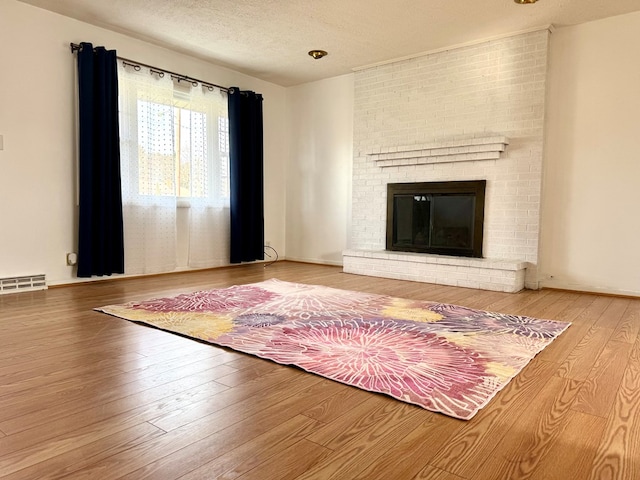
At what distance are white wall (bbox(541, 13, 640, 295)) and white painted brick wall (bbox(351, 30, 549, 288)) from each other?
17cm

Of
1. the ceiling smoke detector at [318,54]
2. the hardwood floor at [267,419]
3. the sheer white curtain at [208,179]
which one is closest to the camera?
the hardwood floor at [267,419]

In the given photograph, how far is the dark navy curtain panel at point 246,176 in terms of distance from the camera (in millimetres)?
5539

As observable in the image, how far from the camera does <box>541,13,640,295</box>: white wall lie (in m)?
3.88

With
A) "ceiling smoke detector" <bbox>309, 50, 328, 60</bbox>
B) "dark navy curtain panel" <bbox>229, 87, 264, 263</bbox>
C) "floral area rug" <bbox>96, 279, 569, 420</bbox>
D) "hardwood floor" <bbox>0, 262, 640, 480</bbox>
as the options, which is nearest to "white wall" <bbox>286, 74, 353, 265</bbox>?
"dark navy curtain panel" <bbox>229, 87, 264, 263</bbox>

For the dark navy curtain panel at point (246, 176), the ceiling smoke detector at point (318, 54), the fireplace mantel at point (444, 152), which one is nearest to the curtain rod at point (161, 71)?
the dark navy curtain panel at point (246, 176)

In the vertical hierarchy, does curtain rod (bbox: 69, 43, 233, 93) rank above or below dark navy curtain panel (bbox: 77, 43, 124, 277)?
above

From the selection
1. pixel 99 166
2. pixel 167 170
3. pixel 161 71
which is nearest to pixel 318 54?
pixel 161 71

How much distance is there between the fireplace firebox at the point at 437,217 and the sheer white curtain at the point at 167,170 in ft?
7.19

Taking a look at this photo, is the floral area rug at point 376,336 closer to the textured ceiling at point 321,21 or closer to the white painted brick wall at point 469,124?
the white painted brick wall at point 469,124

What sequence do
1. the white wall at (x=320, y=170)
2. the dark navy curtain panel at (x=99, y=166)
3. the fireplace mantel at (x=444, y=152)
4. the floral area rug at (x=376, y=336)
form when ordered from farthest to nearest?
the white wall at (x=320, y=170) < the fireplace mantel at (x=444, y=152) < the dark navy curtain panel at (x=99, y=166) < the floral area rug at (x=376, y=336)

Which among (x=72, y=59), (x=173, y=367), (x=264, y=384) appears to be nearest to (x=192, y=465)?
(x=264, y=384)

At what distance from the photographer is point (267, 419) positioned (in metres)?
1.52

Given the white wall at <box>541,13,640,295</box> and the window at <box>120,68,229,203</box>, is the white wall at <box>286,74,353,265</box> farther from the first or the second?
the white wall at <box>541,13,640,295</box>

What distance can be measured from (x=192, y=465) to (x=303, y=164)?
537 centimetres
